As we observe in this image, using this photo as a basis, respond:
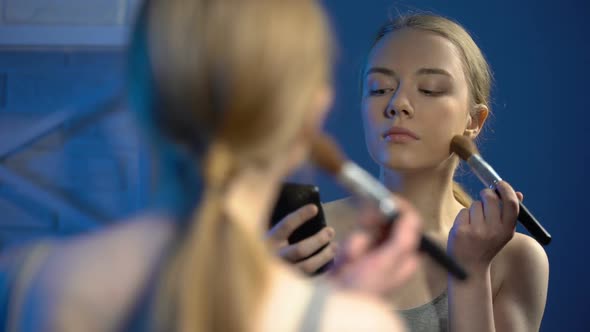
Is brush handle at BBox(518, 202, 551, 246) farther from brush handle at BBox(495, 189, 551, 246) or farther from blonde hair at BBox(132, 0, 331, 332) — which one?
blonde hair at BBox(132, 0, 331, 332)

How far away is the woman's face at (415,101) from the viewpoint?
85 centimetres

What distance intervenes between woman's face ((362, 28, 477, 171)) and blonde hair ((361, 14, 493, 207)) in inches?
0.6

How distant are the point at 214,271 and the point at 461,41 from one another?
648 mm

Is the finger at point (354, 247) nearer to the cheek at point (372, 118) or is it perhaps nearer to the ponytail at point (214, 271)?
the ponytail at point (214, 271)

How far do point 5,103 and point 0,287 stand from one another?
5.14 feet

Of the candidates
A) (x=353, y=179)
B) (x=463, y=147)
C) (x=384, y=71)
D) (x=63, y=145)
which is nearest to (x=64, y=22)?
(x=63, y=145)

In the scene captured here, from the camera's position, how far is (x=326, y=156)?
0.46 metres

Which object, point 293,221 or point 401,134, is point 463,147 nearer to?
point 401,134

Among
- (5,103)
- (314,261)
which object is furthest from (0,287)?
(5,103)

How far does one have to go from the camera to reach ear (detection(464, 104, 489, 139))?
0.94 m

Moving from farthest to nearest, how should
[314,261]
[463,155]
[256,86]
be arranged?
[463,155]
[314,261]
[256,86]

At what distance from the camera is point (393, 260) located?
437mm

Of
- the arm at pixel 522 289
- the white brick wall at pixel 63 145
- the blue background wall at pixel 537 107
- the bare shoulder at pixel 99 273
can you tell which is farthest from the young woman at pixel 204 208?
the white brick wall at pixel 63 145

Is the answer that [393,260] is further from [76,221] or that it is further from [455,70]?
[76,221]
